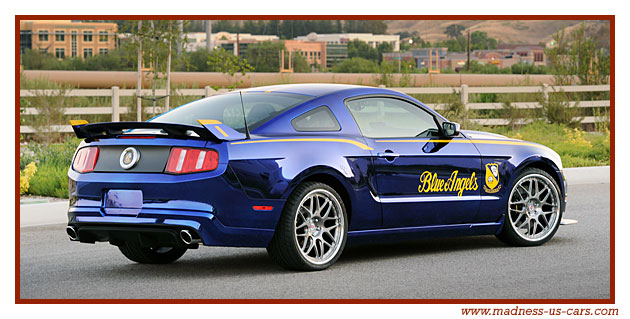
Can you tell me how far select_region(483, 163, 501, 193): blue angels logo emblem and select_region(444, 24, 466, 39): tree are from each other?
74.1m

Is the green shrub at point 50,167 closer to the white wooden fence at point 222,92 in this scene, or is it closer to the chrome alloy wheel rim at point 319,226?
the white wooden fence at point 222,92

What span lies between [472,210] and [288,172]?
87.4 inches

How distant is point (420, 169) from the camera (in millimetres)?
8875

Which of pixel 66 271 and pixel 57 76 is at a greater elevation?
pixel 57 76

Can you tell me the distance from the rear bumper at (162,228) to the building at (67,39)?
48831mm

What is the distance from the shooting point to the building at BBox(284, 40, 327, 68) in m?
52.5

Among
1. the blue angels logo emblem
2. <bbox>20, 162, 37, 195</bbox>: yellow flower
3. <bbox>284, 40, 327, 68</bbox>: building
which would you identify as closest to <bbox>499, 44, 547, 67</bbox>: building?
<bbox>284, 40, 327, 68</bbox>: building

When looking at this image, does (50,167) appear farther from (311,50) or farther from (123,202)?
(311,50)

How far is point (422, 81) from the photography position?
3966cm

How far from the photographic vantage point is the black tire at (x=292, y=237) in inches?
311

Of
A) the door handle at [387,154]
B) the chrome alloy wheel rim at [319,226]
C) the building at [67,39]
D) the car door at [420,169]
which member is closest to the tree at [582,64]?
the car door at [420,169]

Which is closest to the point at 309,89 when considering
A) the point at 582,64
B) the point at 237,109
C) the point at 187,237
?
the point at 237,109
